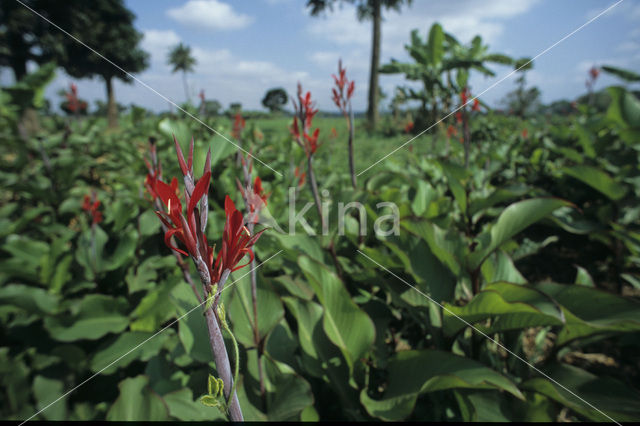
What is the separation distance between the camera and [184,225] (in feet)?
0.78

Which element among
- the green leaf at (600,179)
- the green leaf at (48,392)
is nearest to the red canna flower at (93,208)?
the green leaf at (48,392)

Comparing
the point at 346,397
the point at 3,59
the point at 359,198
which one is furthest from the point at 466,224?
the point at 3,59

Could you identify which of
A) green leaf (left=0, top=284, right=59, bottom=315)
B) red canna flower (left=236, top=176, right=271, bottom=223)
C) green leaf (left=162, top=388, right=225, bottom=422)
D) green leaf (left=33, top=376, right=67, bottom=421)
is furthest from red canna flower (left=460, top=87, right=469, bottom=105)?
green leaf (left=33, top=376, right=67, bottom=421)

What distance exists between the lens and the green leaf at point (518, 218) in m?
1.04

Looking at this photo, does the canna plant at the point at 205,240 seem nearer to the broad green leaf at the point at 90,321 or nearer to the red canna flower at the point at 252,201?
the red canna flower at the point at 252,201

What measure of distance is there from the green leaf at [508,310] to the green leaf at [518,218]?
0.20 metres

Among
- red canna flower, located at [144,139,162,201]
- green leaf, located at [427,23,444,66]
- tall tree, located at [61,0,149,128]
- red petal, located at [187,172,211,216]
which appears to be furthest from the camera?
tall tree, located at [61,0,149,128]

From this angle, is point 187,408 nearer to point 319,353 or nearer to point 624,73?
point 319,353

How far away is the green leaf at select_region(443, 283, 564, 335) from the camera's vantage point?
2.42 feet

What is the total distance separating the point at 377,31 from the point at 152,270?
243 centimetres

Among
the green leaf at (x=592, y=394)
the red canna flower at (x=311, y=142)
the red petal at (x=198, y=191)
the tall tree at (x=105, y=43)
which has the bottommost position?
the green leaf at (x=592, y=394)

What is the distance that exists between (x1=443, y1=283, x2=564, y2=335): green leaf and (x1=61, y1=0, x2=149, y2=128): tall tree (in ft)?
24.8

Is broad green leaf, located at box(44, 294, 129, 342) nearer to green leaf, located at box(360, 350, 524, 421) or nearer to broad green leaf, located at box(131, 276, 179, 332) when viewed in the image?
broad green leaf, located at box(131, 276, 179, 332)

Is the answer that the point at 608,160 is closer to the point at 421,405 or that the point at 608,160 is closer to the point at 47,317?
the point at 421,405
